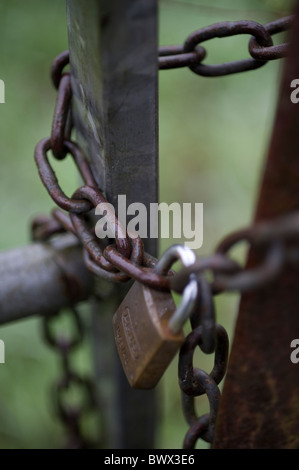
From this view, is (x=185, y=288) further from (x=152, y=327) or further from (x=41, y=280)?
(x=41, y=280)

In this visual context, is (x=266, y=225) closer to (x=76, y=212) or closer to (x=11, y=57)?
(x=76, y=212)

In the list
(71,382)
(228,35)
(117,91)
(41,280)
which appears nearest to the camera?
(117,91)

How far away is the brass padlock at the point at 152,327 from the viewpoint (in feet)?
1.76

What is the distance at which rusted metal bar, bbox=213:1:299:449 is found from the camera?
0.46 meters

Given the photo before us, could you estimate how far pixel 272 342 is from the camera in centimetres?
55

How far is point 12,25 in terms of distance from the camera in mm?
2803

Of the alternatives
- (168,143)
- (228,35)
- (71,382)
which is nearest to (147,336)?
(228,35)

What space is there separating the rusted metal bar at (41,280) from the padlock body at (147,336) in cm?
27

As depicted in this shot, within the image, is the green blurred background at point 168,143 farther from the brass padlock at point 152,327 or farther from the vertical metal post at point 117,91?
the brass padlock at point 152,327

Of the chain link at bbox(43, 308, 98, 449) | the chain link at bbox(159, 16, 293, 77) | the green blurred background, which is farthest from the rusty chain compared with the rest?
the green blurred background

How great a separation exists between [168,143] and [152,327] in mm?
2060

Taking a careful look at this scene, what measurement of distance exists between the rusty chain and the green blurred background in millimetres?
1042
